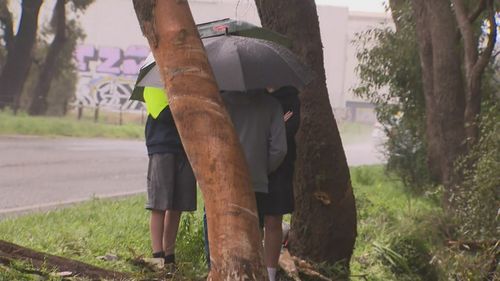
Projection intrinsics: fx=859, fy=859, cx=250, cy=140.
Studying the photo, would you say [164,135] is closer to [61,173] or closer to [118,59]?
[61,173]

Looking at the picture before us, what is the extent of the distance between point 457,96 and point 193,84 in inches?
325

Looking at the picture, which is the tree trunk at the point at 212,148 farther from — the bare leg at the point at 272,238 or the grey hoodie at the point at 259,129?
the bare leg at the point at 272,238

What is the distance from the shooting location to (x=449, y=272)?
23.6 feet

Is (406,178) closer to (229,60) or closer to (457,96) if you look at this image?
(457,96)

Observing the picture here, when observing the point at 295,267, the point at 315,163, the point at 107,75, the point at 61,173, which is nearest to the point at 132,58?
the point at 107,75

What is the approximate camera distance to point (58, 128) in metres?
29.0

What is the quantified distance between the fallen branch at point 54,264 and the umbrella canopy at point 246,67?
45.9 inches

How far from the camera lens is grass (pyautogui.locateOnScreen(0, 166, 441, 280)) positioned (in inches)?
249

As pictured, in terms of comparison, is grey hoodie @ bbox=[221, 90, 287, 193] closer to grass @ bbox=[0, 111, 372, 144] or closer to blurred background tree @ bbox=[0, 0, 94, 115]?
grass @ bbox=[0, 111, 372, 144]

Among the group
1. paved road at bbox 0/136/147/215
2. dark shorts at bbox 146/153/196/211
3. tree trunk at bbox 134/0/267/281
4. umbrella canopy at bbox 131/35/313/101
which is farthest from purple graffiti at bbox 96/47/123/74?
tree trunk at bbox 134/0/267/281

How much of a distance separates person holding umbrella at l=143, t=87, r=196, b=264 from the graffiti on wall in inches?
1326

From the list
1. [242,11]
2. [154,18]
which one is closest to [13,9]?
[242,11]

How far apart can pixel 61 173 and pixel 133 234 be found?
7.32 m

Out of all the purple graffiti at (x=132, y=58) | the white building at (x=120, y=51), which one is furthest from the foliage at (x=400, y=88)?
the purple graffiti at (x=132, y=58)
